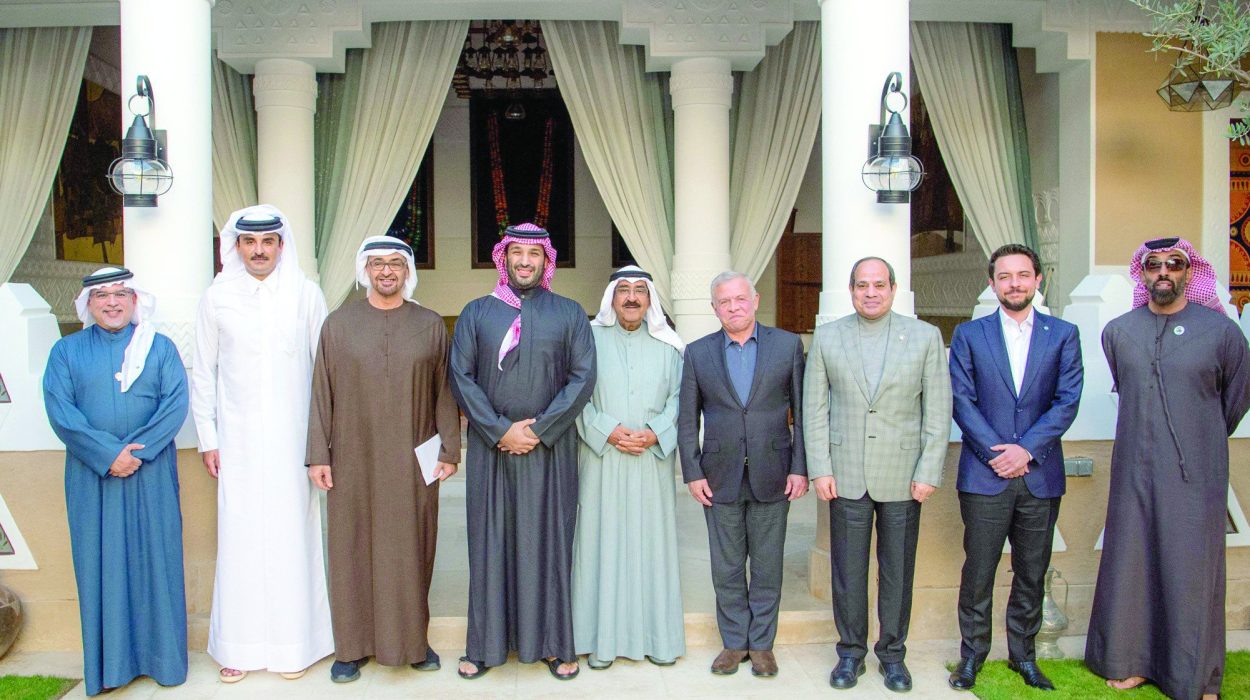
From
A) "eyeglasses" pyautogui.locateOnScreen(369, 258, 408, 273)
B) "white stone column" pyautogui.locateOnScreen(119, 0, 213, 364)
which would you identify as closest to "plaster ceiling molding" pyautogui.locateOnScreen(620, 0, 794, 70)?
"white stone column" pyautogui.locateOnScreen(119, 0, 213, 364)

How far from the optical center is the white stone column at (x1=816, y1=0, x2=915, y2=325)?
13.8 feet

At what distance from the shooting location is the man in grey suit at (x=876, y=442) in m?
3.38

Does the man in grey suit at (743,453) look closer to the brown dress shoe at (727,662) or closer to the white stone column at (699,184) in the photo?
the brown dress shoe at (727,662)

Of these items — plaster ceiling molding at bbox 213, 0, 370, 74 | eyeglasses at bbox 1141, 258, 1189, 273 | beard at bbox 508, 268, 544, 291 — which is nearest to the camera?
eyeglasses at bbox 1141, 258, 1189, 273

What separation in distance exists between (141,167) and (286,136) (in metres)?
2.46

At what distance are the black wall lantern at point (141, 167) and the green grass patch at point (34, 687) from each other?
1900 mm

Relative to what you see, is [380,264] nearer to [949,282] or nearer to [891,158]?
[891,158]

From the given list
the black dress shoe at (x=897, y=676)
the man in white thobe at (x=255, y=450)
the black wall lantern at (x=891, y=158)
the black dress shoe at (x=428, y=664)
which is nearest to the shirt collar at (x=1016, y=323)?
the black wall lantern at (x=891, y=158)

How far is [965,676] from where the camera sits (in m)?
3.50

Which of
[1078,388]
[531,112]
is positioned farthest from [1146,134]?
[531,112]

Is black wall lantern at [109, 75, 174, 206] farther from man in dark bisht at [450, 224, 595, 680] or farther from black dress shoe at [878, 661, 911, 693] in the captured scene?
black dress shoe at [878, 661, 911, 693]

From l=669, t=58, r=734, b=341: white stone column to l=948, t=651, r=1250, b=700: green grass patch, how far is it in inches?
126

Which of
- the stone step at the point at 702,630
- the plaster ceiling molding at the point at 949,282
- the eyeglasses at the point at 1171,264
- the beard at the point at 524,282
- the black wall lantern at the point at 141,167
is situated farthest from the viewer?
the plaster ceiling molding at the point at 949,282

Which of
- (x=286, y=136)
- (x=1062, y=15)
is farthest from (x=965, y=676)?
(x=286, y=136)
